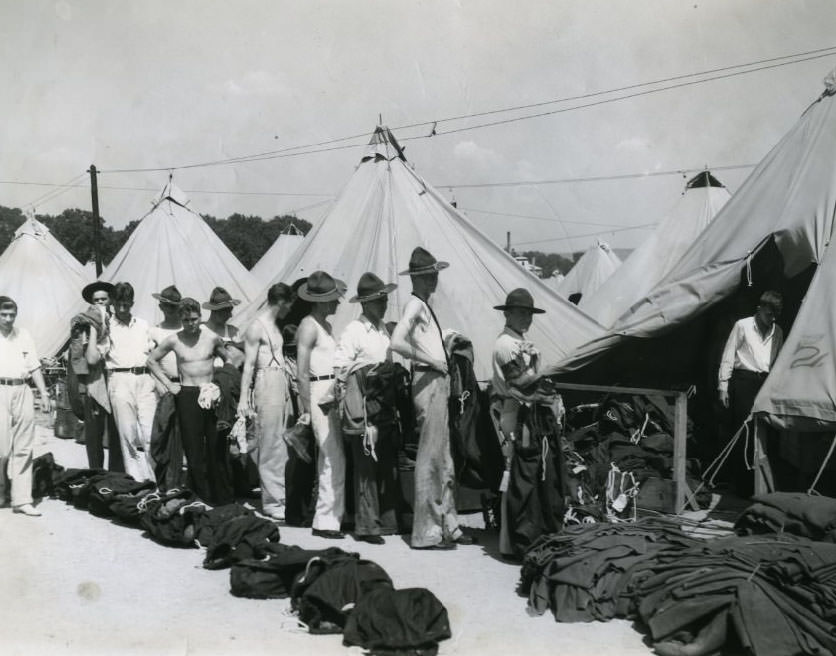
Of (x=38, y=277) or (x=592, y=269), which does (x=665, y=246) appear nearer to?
(x=592, y=269)

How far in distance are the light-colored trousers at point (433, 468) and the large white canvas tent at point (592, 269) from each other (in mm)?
17845

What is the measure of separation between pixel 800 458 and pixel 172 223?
1381 centimetres

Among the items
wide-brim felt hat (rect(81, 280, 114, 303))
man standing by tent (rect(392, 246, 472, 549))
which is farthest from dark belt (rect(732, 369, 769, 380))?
wide-brim felt hat (rect(81, 280, 114, 303))

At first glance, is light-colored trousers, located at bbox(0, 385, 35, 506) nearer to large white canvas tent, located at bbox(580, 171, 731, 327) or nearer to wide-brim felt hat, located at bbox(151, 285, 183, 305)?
wide-brim felt hat, located at bbox(151, 285, 183, 305)

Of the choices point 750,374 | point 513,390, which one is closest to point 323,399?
point 513,390

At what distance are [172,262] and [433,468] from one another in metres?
11.9

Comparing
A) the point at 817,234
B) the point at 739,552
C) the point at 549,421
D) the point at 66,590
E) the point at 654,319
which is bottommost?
the point at 66,590

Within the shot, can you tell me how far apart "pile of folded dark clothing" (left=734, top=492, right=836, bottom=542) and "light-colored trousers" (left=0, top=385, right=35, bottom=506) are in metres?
5.27

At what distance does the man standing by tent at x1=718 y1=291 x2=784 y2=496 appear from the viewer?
6387 mm

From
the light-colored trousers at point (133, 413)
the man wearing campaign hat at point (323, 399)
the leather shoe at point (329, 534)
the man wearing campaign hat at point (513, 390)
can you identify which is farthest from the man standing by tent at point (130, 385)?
the man wearing campaign hat at point (513, 390)

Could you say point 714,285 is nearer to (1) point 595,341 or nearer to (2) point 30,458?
(1) point 595,341

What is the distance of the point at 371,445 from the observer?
547cm

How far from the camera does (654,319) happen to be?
636cm

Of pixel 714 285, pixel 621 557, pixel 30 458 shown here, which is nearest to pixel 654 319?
pixel 714 285
